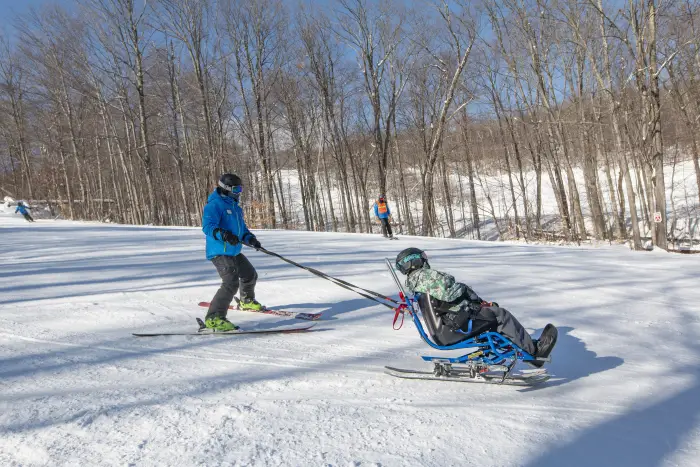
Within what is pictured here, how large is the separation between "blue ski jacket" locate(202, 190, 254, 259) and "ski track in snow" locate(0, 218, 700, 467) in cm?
96

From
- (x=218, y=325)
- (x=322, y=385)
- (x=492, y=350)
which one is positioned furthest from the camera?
(x=218, y=325)

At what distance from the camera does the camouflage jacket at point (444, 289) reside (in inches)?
145

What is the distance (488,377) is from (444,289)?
2.66ft

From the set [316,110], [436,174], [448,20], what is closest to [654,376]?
[448,20]

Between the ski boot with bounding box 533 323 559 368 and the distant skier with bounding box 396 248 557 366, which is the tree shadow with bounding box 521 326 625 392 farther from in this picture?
the distant skier with bounding box 396 248 557 366

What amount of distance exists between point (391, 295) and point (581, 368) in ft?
9.77

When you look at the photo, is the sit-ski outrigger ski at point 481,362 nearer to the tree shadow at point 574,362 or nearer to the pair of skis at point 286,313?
the tree shadow at point 574,362

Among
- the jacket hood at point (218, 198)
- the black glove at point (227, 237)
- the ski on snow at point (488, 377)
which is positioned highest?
the jacket hood at point (218, 198)

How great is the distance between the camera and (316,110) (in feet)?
96.8

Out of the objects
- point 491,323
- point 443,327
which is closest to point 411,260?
point 443,327

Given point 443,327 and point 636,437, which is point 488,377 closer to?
point 443,327

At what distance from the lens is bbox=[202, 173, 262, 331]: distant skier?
15.9 feet

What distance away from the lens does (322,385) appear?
11.6ft

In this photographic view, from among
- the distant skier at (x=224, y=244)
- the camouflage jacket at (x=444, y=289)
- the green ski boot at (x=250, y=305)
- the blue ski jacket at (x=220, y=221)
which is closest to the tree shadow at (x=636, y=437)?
the camouflage jacket at (x=444, y=289)
